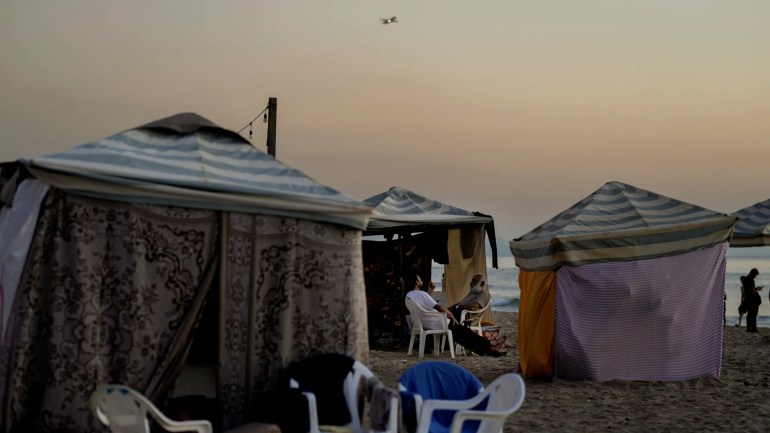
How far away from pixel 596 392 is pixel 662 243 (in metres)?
1.97

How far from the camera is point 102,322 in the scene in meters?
A: 7.51

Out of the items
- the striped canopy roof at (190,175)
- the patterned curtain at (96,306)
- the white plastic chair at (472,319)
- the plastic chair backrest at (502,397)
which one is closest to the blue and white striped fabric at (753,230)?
the white plastic chair at (472,319)

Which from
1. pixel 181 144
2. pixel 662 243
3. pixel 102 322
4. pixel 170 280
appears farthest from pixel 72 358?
pixel 662 243

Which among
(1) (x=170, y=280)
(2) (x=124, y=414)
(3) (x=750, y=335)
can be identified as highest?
(1) (x=170, y=280)

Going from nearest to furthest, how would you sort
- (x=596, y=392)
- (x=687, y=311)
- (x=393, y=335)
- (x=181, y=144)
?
(x=181, y=144) < (x=596, y=392) < (x=687, y=311) < (x=393, y=335)

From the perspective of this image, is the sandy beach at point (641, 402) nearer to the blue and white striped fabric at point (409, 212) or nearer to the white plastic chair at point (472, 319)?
the white plastic chair at point (472, 319)

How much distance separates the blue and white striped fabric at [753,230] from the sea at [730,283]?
1480 cm

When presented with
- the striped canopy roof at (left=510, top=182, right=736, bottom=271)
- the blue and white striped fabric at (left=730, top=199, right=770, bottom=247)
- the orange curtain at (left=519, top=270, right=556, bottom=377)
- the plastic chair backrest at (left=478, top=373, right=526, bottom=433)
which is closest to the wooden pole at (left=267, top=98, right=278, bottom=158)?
the striped canopy roof at (left=510, top=182, right=736, bottom=271)

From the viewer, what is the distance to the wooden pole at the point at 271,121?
18.2m

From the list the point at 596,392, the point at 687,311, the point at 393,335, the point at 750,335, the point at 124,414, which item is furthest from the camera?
the point at 750,335

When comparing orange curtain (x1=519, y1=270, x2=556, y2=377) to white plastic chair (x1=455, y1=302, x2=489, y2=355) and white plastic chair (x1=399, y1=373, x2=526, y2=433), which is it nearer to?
white plastic chair (x1=455, y1=302, x2=489, y2=355)

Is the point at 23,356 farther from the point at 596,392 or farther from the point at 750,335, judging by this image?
the point at 750,335

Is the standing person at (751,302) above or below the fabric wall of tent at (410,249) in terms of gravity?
below

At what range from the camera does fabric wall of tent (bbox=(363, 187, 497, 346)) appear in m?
16.6
